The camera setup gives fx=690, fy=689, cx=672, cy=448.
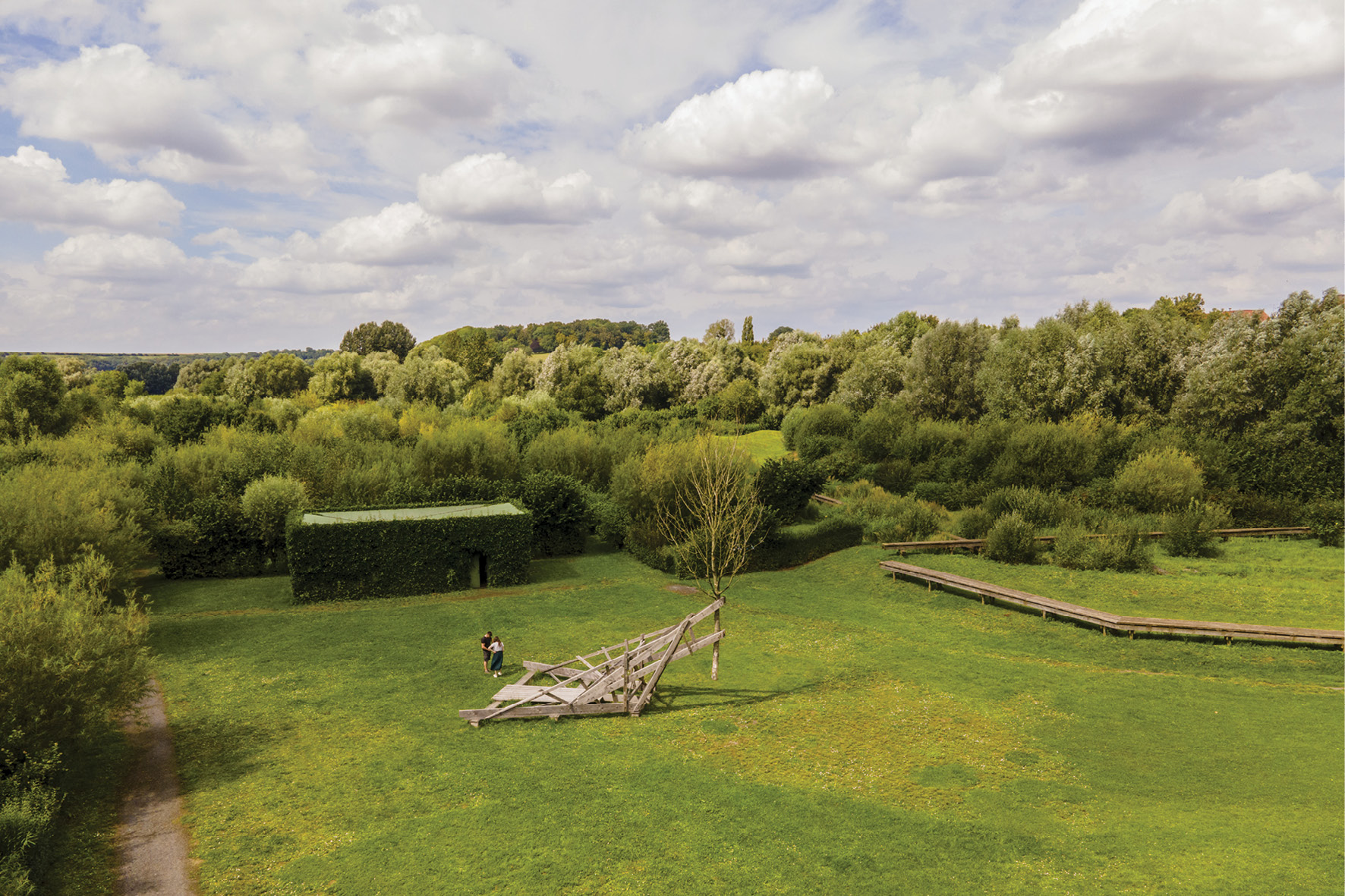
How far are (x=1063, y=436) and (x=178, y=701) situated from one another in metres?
45.5

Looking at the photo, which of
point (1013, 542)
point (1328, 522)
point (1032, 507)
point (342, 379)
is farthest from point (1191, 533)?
point (342, 379)

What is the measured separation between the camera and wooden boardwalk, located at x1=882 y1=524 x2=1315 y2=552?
105 feet

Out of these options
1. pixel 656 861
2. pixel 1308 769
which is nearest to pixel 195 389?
pixel 656 861

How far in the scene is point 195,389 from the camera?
8950 centimetres

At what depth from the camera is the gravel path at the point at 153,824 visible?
1012 centimetres

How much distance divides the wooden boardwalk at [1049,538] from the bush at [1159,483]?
3231 mm

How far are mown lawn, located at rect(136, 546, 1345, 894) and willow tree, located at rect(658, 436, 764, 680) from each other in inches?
119

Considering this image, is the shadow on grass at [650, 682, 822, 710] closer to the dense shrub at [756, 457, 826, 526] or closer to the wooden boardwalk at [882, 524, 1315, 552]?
the wooden boardwalk at [882, 524, 1315, 552]

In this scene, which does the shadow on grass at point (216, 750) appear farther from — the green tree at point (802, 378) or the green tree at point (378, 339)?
the green tree at point (378, 339)

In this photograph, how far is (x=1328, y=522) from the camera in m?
33.2

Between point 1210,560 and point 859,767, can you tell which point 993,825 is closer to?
point 859,767

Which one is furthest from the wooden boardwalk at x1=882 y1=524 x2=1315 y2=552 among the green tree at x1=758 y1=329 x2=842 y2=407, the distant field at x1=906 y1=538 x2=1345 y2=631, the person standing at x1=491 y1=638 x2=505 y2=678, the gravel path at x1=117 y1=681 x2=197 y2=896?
the green tree at x1=758 y1=329 x2=842 y2=407

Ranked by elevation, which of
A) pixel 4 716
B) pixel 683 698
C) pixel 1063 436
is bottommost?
pixel 683 698

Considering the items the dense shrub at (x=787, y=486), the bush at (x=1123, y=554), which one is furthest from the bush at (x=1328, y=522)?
the dense shrub at (x=787, y=486)
